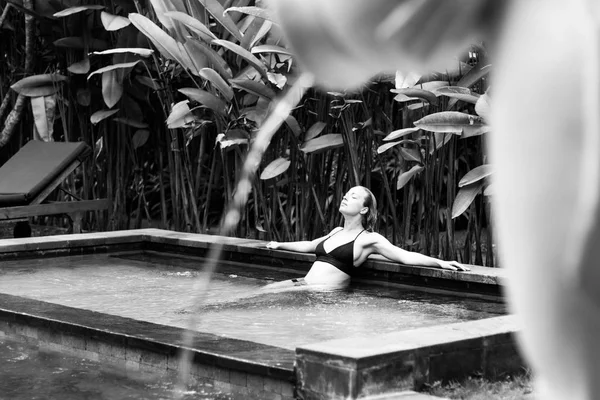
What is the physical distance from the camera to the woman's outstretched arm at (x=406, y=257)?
6039mm

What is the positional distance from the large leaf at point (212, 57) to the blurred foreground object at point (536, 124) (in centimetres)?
757

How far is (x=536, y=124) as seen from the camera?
0.35 meters

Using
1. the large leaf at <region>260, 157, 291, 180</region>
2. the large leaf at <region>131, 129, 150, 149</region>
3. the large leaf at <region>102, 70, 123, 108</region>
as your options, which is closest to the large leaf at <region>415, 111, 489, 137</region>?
the large leaf at <region>260, 157, 291, 180</region>

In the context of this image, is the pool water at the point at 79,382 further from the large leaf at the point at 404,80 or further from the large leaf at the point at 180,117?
the large leaf at the point at 180,117

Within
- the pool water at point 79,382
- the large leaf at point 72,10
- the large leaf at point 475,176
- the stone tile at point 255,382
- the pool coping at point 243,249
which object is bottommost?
the pool water at point 79,382

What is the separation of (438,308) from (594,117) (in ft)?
17.7

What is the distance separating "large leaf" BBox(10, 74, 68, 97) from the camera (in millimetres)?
9719

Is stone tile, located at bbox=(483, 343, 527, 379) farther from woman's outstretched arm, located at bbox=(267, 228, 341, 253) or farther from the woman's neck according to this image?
woman's outstretched arm, located at bbox=(267, 228, 341, 253)

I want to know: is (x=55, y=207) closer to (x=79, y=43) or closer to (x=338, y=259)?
(x=79, y=43)

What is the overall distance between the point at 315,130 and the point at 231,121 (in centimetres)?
65

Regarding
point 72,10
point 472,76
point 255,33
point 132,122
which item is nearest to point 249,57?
point 255,33

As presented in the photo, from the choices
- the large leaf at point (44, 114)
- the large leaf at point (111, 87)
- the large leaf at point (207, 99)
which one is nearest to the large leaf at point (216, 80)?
the large leaf at point (207, 99)

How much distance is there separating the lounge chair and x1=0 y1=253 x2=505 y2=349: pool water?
1.46m

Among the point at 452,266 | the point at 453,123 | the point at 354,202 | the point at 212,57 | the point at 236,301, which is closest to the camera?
the point at 236,301
